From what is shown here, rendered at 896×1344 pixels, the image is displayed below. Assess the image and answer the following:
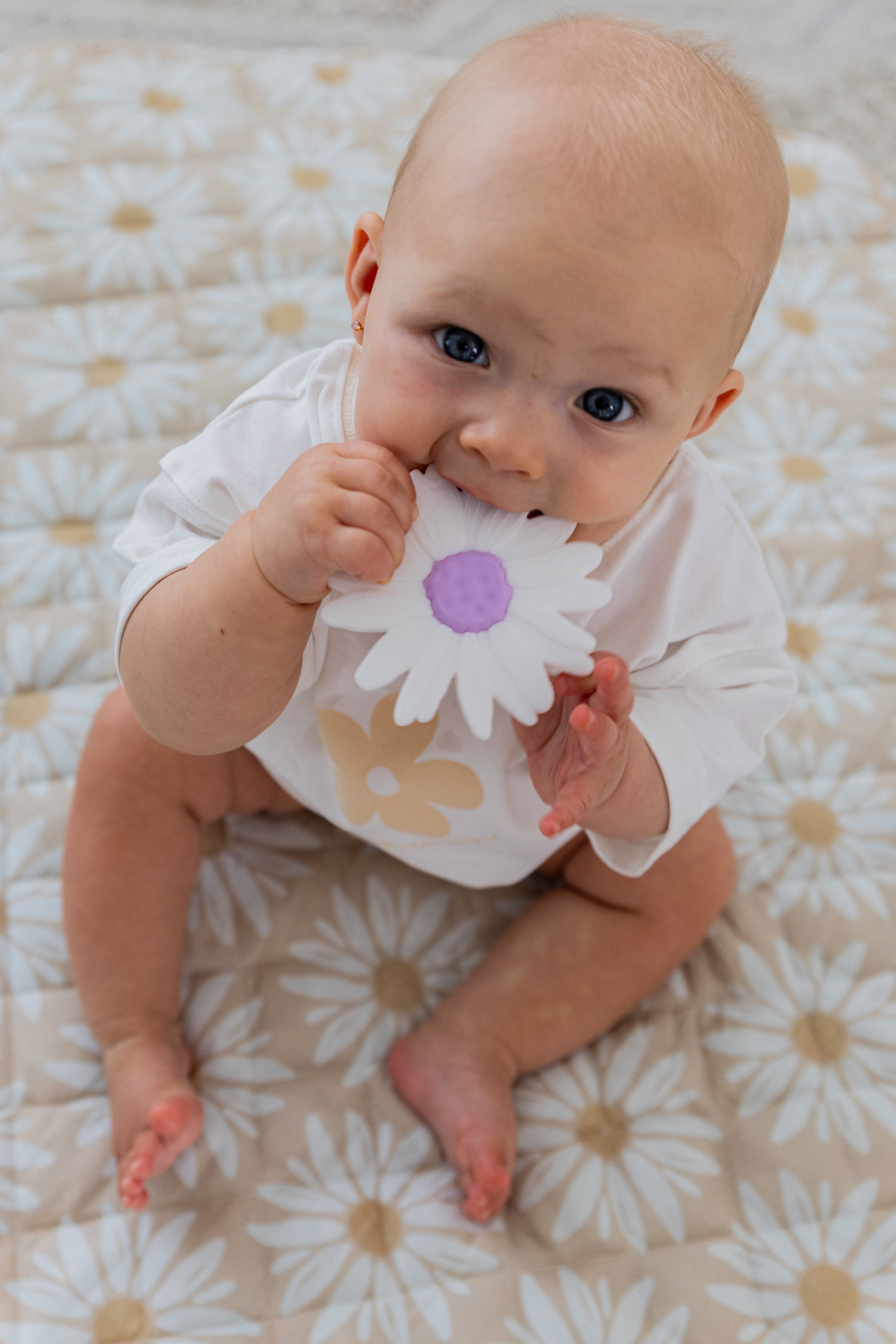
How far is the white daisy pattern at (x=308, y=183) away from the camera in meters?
1.12

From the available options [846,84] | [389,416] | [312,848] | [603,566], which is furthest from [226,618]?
[846,84]

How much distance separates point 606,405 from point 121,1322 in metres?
0.63

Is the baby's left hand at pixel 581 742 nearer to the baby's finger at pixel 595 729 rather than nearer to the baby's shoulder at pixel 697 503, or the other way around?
the baby's finger at pixel 595 729

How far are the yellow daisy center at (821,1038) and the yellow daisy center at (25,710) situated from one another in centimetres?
61

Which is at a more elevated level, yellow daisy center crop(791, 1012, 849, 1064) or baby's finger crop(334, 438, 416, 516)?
baby's finger crop(334, 438, 416, 516)

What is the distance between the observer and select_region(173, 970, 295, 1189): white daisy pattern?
825 mm

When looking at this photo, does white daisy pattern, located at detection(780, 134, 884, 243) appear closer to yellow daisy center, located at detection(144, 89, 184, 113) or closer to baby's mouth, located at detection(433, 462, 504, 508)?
yellow daisy center, located at detection(144, 89, 184, 113)

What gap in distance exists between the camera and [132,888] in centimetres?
84

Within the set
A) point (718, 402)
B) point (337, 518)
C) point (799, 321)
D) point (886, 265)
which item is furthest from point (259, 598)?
point (886, 265)

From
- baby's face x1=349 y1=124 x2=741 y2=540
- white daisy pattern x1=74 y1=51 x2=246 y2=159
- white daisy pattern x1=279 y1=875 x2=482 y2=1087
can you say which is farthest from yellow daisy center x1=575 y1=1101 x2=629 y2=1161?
white daisy pattern x1=74 y1=51 x2=246 y2=159

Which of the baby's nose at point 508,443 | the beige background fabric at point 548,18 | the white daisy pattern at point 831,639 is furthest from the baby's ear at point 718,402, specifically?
the beige background fabric at point 548,18

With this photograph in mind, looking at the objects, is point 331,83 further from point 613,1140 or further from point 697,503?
point 613,1140

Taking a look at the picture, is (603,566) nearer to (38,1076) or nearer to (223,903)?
(223,903)

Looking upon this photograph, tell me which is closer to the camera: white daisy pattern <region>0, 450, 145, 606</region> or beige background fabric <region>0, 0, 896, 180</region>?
white daisy pattern <region>0, 450, 145, 606</region>
